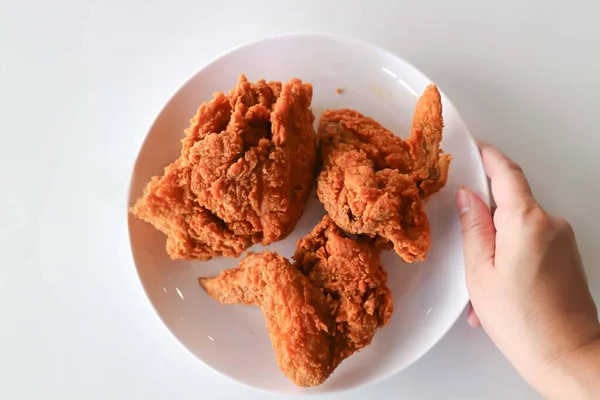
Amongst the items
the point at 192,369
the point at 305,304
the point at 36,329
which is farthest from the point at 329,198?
the point at 36,329

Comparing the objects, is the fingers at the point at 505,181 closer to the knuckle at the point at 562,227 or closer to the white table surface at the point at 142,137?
the knuckle at the point at 562,227

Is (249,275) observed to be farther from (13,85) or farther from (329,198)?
(13,85)

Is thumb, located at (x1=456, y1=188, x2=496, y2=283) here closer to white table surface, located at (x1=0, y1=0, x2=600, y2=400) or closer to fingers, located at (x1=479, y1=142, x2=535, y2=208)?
fingers, located at (x1=479, y1=142, x2=535, y2=208)

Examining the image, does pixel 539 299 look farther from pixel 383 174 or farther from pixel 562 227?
pixel 383 174

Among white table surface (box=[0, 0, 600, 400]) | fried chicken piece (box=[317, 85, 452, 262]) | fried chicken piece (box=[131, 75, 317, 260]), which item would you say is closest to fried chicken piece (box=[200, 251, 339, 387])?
fried chicken piece (box=[131, 75, 317, 260])

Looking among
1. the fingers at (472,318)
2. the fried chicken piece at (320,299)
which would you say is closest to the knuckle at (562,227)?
the fingers at (472,318)

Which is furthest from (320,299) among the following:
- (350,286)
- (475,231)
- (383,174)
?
(475,231)

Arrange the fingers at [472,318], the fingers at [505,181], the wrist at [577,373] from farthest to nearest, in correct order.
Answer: the fingers at [472,318]
the fingers at [505,181]
the wrist at [577,373]
